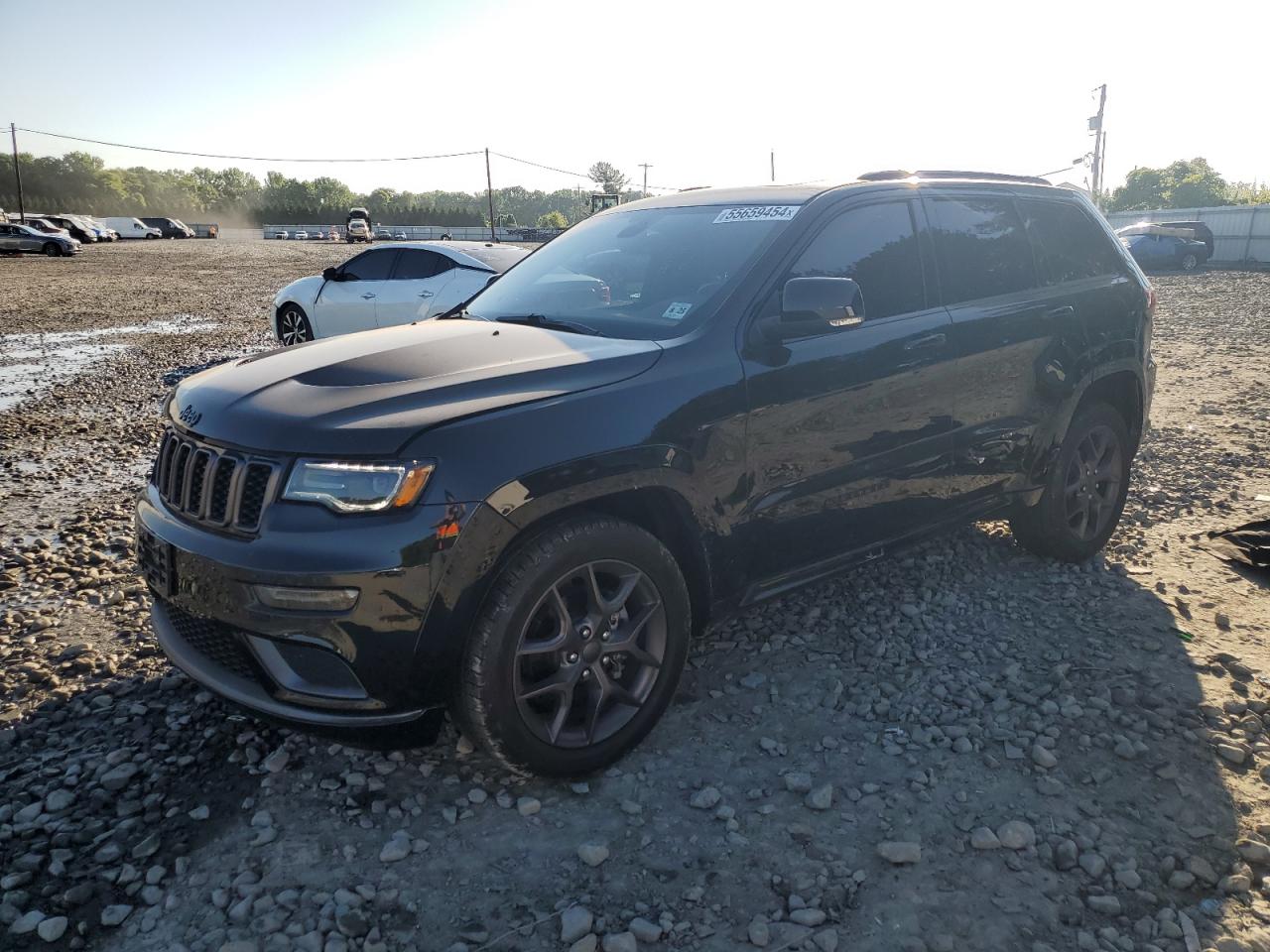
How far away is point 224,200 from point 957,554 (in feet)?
475

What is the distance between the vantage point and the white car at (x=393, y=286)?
414 inches

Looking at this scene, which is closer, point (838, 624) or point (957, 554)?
point (838, 624)

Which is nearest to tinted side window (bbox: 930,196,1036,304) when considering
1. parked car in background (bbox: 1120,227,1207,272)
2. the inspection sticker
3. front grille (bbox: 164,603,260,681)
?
the inspection sticker

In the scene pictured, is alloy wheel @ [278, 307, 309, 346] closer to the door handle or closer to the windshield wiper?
the windshield wiper

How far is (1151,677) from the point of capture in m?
3.68

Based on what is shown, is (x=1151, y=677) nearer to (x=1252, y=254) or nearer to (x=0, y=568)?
(x=0, y=568)

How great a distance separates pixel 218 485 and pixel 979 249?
3379mm

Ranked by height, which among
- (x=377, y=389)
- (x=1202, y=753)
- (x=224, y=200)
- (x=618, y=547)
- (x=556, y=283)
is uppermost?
(x=224, y=200)

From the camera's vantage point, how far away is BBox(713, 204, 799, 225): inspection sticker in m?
3.55

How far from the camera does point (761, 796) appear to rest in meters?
2.97

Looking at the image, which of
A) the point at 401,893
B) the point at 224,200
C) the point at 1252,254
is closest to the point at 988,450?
the point at 401,893

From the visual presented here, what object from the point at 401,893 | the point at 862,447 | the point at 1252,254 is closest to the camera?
the point at 401,893

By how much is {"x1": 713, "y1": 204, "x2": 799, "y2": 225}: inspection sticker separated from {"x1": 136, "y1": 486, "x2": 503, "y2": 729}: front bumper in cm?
177

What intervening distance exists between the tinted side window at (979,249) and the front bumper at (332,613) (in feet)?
8.28
